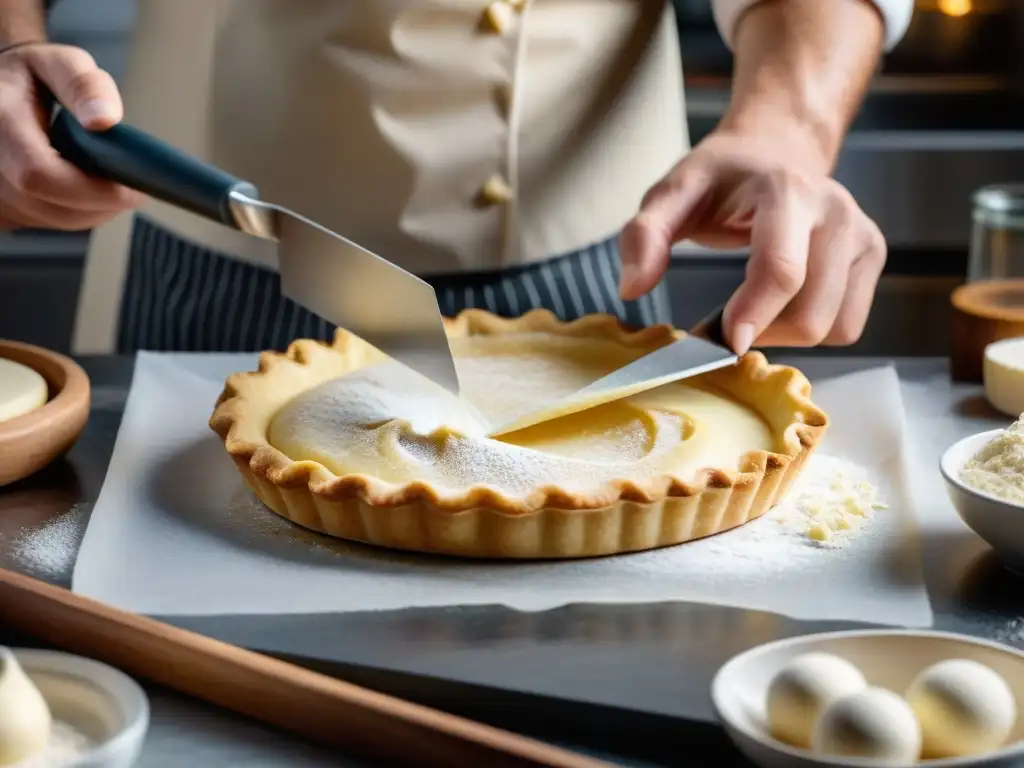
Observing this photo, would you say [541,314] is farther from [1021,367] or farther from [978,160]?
[978,160]

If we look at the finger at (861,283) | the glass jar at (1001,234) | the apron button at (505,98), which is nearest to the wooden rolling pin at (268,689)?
the finger at (861,283)

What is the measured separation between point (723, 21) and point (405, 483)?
954 mm

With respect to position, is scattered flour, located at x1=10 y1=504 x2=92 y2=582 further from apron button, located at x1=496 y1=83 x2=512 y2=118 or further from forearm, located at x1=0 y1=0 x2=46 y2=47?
apron button, located at x1=496 y1=83 x2=512 y2=118

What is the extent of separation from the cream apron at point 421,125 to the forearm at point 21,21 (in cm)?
18

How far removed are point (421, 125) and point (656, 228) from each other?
0.46 m

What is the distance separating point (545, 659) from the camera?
1.08 m

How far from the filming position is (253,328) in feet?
6.35

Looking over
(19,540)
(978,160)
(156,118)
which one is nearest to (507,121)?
(156,118)

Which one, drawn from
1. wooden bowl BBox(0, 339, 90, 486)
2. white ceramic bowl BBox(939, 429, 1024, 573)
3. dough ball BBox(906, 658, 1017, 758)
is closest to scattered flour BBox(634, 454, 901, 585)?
white ceramic bowl BBox(939, 429, 1024, 573)

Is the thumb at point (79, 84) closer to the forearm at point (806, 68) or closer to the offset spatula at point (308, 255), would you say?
the offset spatula at point (308, 255)

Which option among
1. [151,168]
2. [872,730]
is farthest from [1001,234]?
[872,730]

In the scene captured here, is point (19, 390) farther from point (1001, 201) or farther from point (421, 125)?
point (1001, 201)

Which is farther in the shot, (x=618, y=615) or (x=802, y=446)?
(x=802, y=446)

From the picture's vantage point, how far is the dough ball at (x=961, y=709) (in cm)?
85
